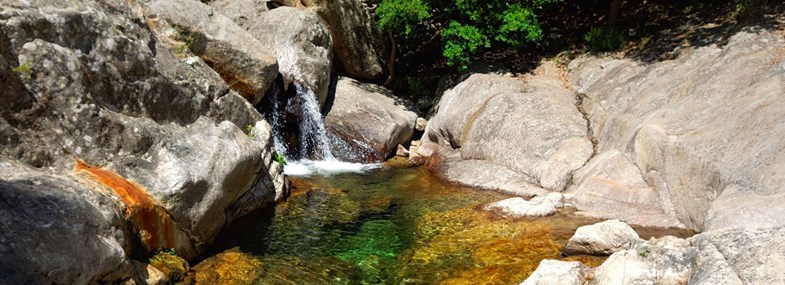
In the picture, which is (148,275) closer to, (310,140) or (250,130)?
(250,130)

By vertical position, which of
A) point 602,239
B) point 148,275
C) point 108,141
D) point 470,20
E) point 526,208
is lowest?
point 526,208

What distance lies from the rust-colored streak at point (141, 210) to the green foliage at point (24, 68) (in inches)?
55.5

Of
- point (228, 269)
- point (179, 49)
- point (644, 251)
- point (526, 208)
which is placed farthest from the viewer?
point (179, 49)

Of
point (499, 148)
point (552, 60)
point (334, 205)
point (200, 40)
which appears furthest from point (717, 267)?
point (552, 60)

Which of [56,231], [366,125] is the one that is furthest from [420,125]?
[56,231]

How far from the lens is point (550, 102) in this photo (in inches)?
671

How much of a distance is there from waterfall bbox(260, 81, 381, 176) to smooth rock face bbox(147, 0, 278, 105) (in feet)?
5.75

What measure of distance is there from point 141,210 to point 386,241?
4712mm

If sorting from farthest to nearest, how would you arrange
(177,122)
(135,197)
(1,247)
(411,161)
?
(411,161) → (177,122) → (135,197) → (1,247)

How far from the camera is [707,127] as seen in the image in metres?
12.2

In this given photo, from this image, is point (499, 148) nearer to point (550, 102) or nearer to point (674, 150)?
point (550, 102)

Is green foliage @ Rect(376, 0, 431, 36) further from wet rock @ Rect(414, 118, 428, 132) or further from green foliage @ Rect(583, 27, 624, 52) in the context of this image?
green foliage @ Rect(583, 27, 624, 52)

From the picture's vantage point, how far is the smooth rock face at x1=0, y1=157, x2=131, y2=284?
5.91m

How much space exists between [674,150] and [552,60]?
9260mm
